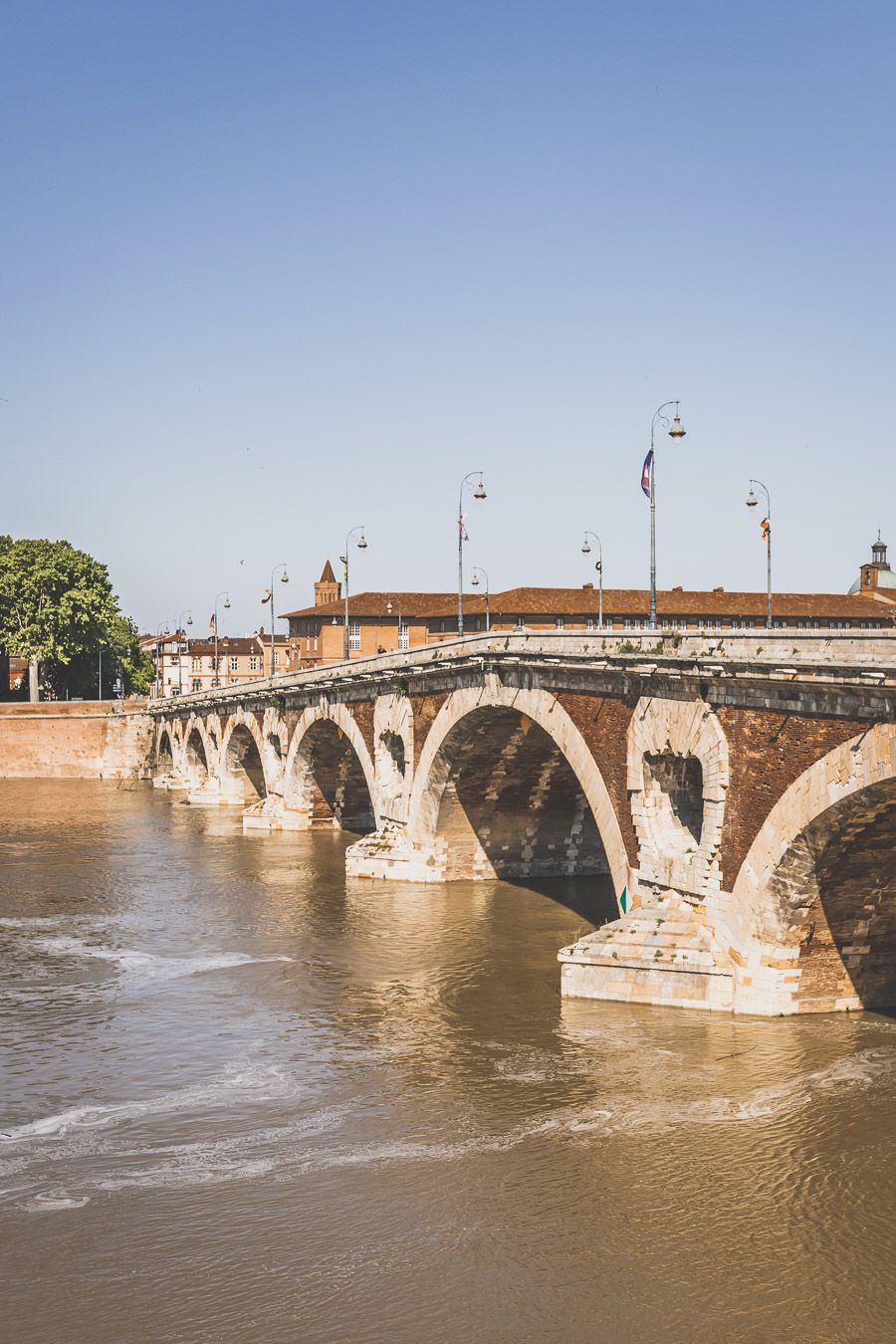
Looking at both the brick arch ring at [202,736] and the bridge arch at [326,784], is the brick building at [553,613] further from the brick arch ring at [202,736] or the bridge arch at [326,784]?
the bridge arch at [326,784]

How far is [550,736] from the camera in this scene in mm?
33875

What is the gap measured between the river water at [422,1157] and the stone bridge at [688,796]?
1.07 m

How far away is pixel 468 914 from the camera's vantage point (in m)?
34.3

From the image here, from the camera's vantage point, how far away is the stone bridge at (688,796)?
1969 centimetres

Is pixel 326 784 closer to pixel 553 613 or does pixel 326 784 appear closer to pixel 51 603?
pixel 553 613

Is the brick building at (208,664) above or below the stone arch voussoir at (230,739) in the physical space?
above

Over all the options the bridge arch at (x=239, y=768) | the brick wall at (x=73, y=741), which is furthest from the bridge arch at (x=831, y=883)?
the brick wall at (x=73, y=741)

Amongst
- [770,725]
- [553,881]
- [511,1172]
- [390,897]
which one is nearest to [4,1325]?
[511,1172]

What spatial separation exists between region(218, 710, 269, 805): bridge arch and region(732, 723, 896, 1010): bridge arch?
50.7 meters

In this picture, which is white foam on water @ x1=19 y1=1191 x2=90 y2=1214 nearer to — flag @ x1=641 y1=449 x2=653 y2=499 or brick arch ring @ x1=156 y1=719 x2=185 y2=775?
flag @ x1=641 y1=449 x2=653 y2=499

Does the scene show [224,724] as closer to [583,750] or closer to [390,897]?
[390,897]

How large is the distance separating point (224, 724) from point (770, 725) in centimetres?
5365

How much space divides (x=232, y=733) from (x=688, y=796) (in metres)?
47.6

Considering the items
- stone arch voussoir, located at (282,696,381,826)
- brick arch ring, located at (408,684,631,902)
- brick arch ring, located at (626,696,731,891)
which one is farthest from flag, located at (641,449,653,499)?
stone arch voussoir, located at (282,696,381,826)
